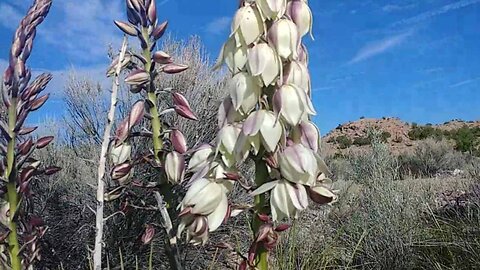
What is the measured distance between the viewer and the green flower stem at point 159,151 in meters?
0.94

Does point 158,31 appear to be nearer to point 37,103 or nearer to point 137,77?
point 137,77

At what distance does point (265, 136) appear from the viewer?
741 millimetres

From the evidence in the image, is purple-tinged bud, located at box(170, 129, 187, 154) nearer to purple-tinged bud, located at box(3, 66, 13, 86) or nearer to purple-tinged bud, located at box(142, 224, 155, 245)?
purple-tinged bud, located at box(142, 224, 155, 245)

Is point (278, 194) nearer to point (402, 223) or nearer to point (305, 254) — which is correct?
point (305, 254)

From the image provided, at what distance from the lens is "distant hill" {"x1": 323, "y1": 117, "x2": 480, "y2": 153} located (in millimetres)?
20906

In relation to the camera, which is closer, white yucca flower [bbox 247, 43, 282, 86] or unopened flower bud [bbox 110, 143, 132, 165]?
white yucca flower [bbox 247, 43, 282, 86]

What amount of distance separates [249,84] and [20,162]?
0.51m

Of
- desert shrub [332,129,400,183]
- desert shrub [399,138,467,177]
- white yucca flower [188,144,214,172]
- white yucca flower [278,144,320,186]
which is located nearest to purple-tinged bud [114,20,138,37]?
white yucca flower [188,144,214,172]

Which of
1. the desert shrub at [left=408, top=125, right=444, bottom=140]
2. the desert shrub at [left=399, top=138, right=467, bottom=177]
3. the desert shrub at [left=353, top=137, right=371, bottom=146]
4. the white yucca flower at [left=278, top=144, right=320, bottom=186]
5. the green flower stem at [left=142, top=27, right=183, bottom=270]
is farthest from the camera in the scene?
the desert shrub at [left=408, top=125, right=444, bottom=140]

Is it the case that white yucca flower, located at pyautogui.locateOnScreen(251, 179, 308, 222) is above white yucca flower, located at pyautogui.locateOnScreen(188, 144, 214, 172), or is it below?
below

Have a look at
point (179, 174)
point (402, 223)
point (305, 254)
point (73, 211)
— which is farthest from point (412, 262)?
point (179, 174)

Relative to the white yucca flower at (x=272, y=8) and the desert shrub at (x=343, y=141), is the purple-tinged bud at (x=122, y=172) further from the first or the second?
the desert shrub at (x=343, y=141)

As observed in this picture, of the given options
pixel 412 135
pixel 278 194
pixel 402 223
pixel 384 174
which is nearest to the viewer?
pixel 278 194

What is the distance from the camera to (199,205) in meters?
0.77
